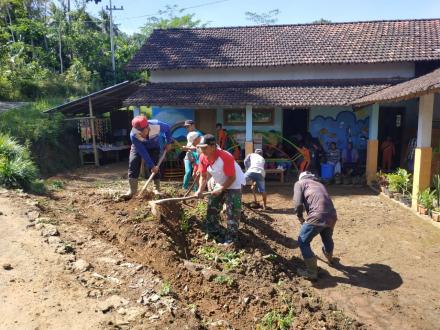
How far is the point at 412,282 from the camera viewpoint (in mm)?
5160

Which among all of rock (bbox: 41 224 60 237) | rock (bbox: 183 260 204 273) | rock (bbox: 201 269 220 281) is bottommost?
rock (bbox: 201 269 220 281)

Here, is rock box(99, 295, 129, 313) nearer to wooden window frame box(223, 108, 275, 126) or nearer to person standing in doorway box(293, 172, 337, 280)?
person standing in doorway box(293, 172, 337, 280)

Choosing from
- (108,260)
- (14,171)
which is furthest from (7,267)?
(14,171)

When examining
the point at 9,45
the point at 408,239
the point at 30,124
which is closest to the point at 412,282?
the point at 408,239

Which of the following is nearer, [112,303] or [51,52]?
[112,303]

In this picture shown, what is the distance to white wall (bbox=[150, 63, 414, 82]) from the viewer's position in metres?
12.5

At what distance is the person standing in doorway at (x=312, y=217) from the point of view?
5.12 meters

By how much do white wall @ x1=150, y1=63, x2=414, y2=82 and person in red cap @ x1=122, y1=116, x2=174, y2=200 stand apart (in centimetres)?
637

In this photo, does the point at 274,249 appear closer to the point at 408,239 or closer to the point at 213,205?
the point at 213,205

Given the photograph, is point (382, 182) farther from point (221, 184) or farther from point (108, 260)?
point (108, 260)

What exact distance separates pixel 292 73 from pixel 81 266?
34.2ft

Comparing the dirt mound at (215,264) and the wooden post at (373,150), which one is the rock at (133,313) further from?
the wooden post at (373,150)

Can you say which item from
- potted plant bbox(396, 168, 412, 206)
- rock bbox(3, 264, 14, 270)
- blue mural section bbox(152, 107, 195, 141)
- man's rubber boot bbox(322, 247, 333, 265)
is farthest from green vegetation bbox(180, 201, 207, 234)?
blue mural section bbox(152, 107, 195, 141)

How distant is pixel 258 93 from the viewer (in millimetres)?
11953
